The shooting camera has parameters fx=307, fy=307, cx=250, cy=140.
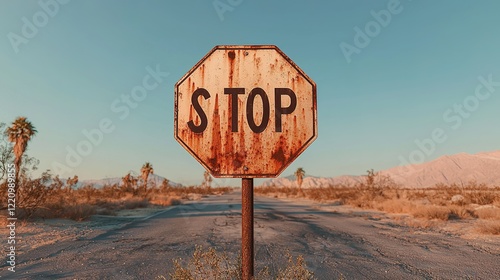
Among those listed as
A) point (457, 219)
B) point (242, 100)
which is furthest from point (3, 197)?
point (457, 219)

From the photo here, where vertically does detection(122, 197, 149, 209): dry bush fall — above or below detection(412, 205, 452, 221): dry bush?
Result: below

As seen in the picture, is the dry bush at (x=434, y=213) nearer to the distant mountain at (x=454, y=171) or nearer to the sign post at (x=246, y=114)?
the sign post at (x=246, y=114)

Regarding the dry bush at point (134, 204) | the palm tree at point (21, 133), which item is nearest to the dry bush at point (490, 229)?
the dry bush at point (134, 204)

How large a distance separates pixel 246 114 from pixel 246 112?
0.01m

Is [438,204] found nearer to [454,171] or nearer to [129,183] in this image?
[129,183]

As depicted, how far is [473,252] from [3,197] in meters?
14.9

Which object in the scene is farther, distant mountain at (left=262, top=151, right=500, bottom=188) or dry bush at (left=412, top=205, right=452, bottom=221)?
distant mountain at (left=262, top=151, right=500, bottom=188)

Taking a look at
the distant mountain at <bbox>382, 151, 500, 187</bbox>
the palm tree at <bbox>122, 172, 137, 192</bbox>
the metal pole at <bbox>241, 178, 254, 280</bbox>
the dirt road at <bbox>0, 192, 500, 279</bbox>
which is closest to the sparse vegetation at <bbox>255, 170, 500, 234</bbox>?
the dirt road at <bbox>0, 192, 500, 279</bbox>

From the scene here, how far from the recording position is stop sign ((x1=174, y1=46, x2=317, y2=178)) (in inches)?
80.3

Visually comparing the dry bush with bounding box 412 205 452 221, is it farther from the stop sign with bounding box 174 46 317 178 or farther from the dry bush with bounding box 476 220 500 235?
the stop sign with bounding box 174 46 317 178

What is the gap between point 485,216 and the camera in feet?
42.8

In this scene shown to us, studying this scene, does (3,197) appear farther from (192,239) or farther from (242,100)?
(242,100)

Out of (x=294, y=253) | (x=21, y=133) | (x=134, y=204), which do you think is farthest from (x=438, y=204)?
(x=21, y=133)

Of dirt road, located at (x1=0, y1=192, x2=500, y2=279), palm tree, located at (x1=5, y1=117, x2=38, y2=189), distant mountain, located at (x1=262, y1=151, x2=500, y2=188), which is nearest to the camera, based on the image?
dirt road, located at (x1=0, y1=192, x2=500, y2=279)
